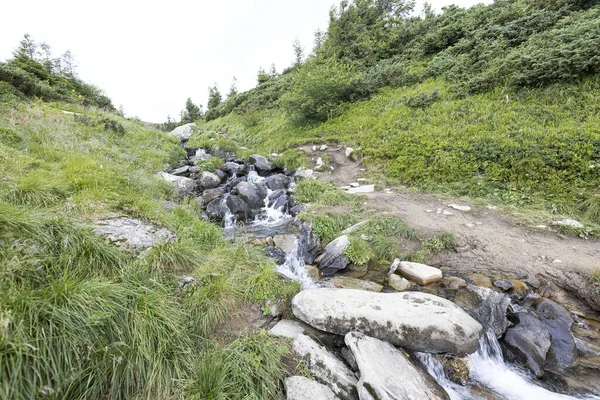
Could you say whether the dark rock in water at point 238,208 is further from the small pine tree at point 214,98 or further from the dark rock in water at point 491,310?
the small pine tree at point 214,98

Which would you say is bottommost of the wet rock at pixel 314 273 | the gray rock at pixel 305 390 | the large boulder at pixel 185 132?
the wet rock at pixel 314 273

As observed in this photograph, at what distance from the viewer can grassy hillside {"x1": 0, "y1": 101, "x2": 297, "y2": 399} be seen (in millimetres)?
1898

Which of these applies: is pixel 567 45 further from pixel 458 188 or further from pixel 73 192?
pixel 73 192

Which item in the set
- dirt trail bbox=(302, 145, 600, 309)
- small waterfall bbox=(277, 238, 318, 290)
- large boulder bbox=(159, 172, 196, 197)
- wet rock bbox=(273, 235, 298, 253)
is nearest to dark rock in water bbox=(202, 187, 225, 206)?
large boulder bbox=(159, 172, 196, 197)

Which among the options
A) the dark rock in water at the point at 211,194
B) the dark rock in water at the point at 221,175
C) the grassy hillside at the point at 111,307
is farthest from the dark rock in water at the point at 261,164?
the grassy hillside at the point at 111,307

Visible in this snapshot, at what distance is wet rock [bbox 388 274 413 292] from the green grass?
4741 mm

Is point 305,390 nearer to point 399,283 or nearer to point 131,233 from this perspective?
point 399,283

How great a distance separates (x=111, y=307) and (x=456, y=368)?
4.27 meters

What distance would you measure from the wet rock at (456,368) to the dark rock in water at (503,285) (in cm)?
199

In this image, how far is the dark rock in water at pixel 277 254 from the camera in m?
5.80

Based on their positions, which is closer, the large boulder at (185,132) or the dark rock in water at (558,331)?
the dark rock in water at (558,331)

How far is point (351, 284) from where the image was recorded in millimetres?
4805

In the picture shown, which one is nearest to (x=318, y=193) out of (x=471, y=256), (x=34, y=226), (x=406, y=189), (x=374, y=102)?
(x=406, y=189)

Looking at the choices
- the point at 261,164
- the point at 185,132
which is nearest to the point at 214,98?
the point at 185,132
